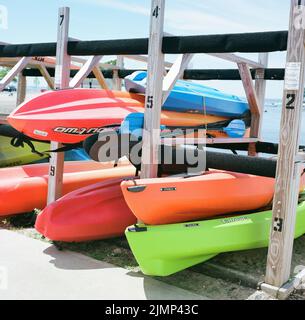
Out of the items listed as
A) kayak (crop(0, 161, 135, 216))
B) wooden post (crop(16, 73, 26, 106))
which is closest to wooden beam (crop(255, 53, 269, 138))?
kayak (crop(0, 161, 135, 216))

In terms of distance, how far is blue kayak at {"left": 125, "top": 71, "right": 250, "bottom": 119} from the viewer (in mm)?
5215

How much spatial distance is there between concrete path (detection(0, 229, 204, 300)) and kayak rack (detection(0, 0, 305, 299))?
2.63 ft

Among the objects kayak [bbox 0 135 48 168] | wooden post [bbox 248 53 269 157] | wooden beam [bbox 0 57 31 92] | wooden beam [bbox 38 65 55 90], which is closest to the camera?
wooden post [bbox 248 53 269 157]

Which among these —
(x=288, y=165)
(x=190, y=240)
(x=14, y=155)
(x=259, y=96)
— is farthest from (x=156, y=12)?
(x=14, y=155)

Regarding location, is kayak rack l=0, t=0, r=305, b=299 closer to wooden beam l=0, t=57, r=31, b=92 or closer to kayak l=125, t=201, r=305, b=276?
kayak l=125, t=201, r=305, b=276

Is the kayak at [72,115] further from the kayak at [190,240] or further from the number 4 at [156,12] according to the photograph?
the kayak at [190,240]

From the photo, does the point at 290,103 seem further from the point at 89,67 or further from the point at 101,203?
the point at 89,67

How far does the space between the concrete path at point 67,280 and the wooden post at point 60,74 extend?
82cm

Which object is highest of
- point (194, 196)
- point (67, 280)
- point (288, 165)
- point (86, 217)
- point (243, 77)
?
point (243, 77)

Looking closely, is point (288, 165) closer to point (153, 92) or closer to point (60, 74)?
point (153, 92)

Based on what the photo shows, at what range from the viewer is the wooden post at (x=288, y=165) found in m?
3.14

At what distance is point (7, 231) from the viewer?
476cm

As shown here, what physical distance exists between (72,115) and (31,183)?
3.45ft

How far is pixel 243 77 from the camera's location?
508cm
